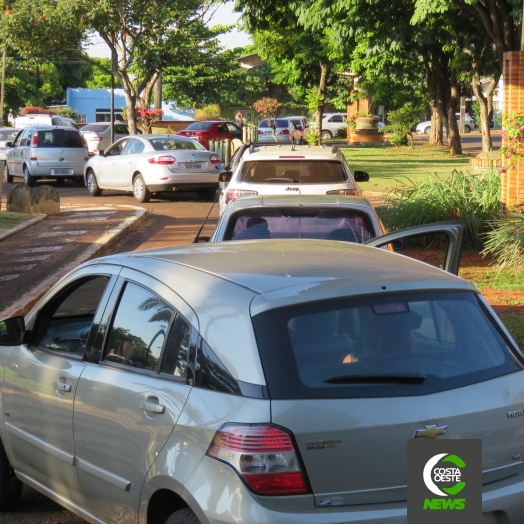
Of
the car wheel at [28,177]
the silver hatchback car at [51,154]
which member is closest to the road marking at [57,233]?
the silver hatchback car at [51,154]

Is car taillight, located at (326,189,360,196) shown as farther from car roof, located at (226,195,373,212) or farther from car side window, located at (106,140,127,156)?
car side window, located at (106,140,127,156)

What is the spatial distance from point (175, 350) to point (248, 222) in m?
4.03

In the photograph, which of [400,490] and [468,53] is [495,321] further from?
[468,53]

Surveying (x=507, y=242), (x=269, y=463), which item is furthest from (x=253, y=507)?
(x=507, y=242)

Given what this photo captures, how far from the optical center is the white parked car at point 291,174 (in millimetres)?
11438

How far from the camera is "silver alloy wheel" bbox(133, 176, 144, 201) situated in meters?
21.6

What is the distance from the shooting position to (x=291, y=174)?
39.2ft

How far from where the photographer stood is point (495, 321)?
3.96 m

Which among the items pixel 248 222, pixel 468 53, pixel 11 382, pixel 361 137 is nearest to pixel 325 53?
pixel 468 53

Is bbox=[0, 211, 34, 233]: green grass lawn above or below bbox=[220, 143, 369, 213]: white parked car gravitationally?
below

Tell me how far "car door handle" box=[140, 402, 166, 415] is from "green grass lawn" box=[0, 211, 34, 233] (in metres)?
13.0

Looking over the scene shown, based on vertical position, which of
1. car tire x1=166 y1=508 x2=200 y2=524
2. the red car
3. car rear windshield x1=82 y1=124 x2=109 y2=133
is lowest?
car tire x1=166 y1=508 x2=200 y2=524

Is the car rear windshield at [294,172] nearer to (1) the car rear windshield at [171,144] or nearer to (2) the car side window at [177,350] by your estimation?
(2) the car side window at [177,350]

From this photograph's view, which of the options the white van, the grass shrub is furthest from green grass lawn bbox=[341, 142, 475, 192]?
A: the white van
